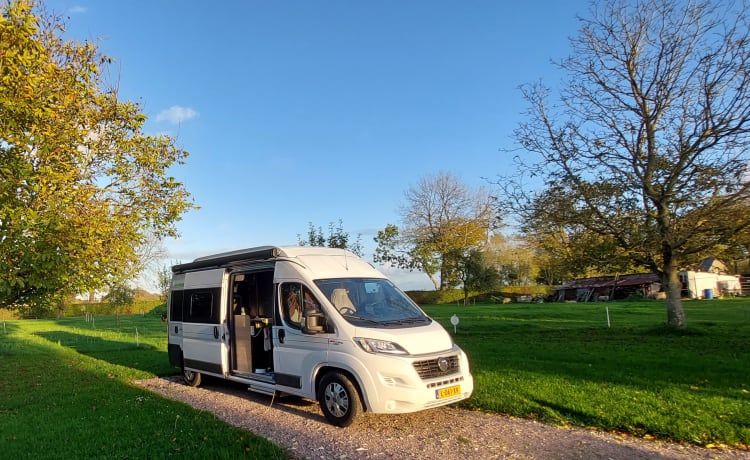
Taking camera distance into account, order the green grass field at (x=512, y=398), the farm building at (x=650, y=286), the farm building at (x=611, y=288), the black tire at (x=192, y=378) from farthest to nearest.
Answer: the farm building at (x=611, y=288) < the farm building at (x=650, y=286) < the black tire at (x=192, y=378) < the green grass field at (x=512, y=398)

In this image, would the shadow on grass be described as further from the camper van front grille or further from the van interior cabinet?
the camper van front grille

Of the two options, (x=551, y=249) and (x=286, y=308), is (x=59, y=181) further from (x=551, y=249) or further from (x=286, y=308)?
(x=551, y=249)

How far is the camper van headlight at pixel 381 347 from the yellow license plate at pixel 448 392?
72 centimetres

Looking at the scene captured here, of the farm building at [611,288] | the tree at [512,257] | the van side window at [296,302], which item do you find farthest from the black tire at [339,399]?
the tree at [512,257]

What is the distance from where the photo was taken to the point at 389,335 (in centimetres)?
695

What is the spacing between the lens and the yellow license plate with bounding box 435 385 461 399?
686 centimetres

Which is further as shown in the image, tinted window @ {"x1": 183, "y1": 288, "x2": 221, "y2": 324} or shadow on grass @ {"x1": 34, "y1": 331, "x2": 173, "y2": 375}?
shadow on grass @ {"x1": 34, "y1": 331, "x2": 173, "y2": 375}

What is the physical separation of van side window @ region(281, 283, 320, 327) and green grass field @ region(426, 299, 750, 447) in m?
3.06

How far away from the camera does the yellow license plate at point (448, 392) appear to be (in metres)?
6.86

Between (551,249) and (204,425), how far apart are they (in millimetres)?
16068

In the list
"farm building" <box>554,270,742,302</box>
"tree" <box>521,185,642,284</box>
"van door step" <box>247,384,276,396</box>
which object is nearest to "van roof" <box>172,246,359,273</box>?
"van door step" <box>247,384,276,396</box>

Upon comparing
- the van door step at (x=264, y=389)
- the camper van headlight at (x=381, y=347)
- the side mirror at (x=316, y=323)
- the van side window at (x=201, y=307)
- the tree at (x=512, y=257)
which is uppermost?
the tree at (x=512, y=257)

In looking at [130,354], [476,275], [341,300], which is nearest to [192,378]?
[341,300]

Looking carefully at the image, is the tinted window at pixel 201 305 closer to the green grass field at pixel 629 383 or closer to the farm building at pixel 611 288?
the green grass field at pixel 629 383
